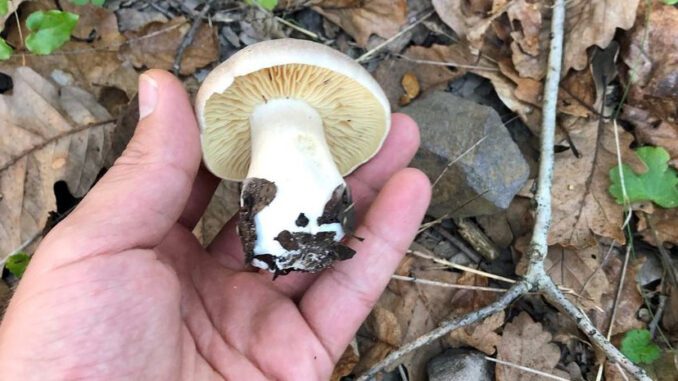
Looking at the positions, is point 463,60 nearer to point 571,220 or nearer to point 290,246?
point 571,220

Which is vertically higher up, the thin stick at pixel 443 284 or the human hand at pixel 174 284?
the human hand at pixel 174 284

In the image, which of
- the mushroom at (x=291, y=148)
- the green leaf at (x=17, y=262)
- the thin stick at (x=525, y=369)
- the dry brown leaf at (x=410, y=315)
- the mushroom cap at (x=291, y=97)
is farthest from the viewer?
the dry brown leaf at (x=410, y=315)

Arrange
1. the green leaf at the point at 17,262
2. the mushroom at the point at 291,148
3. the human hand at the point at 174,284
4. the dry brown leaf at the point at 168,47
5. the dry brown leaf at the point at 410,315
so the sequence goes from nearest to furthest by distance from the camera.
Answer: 1. the human hand at the point at 174,284
2. the mushroom at the point at 291,148
3. the green leaf at the point at 17,262
4. the dry brown leaf at the point at 410,315
5. the dry brown leaf at the point at 168,47

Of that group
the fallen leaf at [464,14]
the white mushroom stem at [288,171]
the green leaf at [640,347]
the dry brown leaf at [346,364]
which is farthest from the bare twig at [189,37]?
the green leaf at [640,347]

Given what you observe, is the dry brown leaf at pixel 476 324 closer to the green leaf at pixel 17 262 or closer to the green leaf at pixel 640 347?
the green leaf at pixel 640 347

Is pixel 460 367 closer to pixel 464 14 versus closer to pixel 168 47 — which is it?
pixel 464 14

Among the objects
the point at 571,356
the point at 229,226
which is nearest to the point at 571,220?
the point at 571,356

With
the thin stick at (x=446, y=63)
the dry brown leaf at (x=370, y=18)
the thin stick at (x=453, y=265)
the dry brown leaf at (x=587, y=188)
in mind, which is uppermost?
the dry brown leaf at (x=370, y=18)
